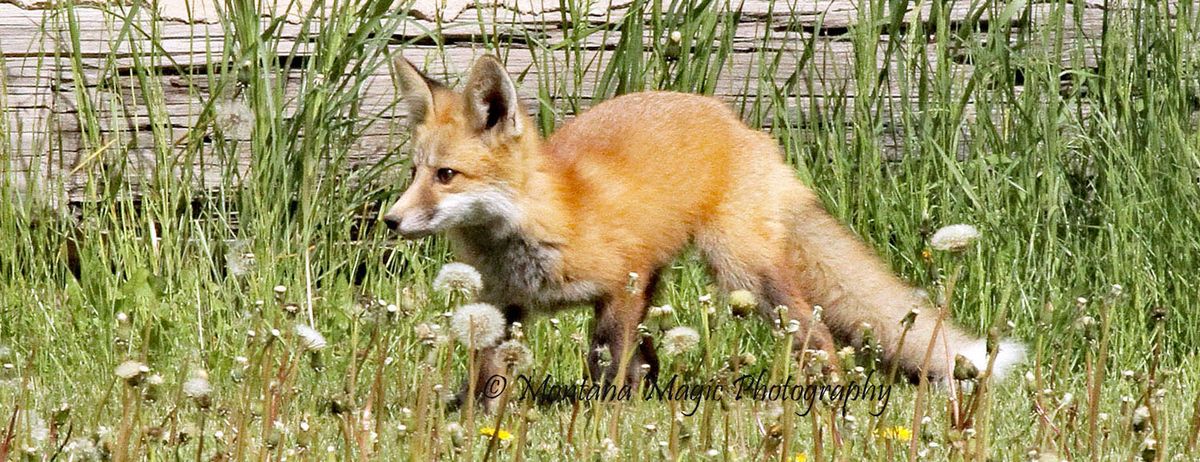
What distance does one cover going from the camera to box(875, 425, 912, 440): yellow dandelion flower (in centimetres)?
266

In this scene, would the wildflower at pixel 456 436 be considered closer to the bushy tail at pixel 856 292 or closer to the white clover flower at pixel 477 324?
the white clover flower at pixel 477 324

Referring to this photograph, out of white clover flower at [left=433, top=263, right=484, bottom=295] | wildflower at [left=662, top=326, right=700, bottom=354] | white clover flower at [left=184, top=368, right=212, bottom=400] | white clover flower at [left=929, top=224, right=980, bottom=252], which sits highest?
white clover flower at [left=929, top=224, right=980, bottom=252]

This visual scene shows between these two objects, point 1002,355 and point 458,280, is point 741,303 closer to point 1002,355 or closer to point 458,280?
point 458,280

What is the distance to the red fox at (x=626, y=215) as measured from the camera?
4441 mm

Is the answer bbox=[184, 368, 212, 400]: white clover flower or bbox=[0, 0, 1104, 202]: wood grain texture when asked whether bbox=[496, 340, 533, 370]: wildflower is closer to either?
bbox=[184, 368, 212, 400]: white clover flower

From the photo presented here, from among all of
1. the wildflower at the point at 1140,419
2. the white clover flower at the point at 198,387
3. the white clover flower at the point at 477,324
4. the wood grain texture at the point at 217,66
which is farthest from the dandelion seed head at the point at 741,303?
the wood grain texture at the point at 217,66

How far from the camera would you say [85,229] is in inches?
205

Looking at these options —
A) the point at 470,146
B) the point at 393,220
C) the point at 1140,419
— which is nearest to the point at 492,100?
the point at 470,146

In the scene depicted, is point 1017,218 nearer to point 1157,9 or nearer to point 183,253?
point 1157,9

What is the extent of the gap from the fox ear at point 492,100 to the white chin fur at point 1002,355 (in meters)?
1.56

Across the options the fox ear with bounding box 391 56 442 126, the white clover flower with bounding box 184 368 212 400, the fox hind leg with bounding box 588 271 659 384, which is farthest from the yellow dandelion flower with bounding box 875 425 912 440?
the fox ear with bounding box 391 56 442 126

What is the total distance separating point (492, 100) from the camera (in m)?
4.55

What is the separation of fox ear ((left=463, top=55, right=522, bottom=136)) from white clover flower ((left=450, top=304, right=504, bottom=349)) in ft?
5.61

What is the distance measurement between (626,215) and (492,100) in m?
0.56
